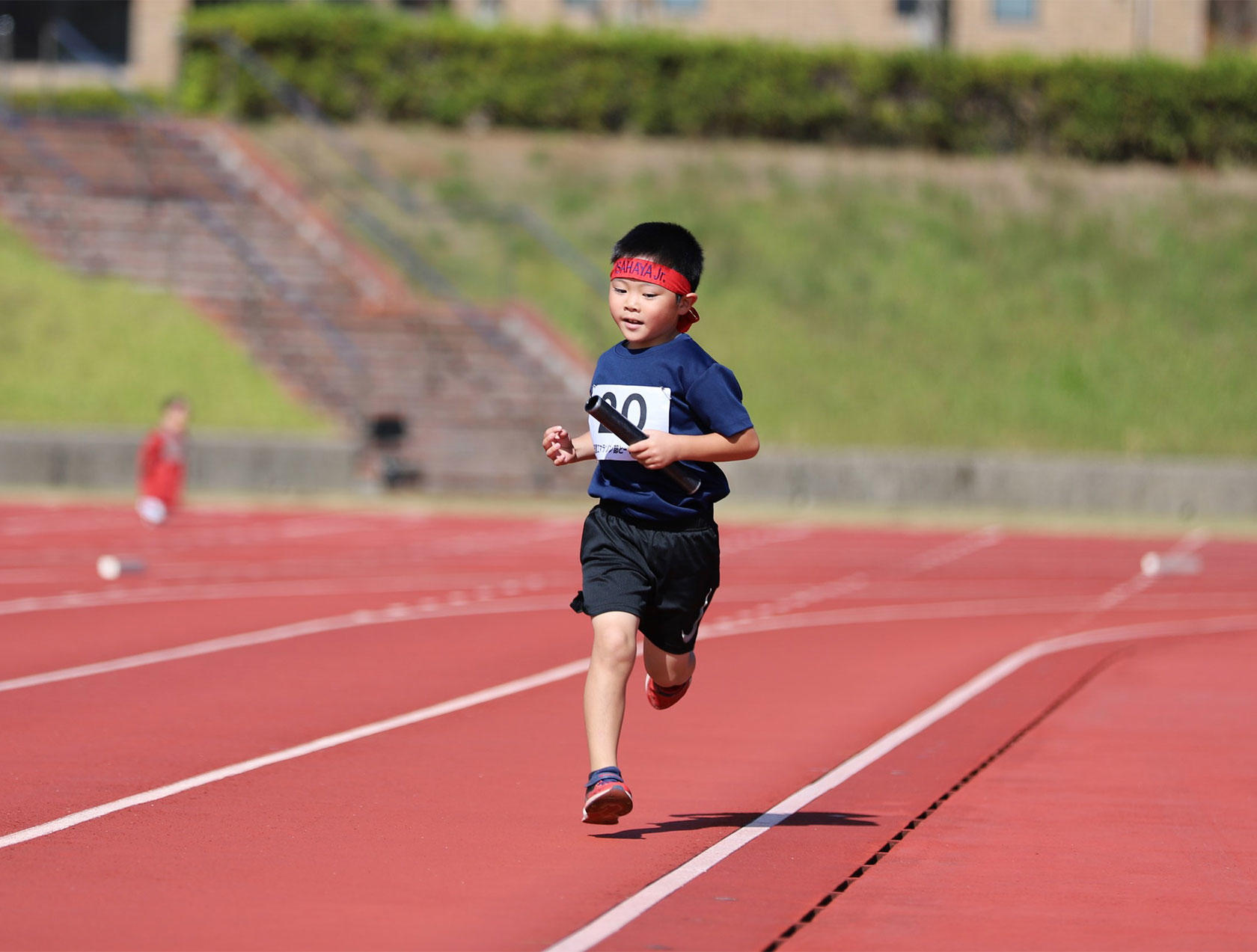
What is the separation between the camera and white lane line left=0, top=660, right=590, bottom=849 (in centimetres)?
705

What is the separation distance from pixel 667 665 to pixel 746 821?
2.09 ft

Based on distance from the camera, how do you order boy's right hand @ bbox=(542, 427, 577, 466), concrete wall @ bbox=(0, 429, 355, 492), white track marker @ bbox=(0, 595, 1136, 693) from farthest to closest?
concrete wall @ bbox=(0, 429, 355, 492)
white track marker @ bbox=(0, 595, 1136, 693)
boy's right hand @ bbox=(542, 427, 577, 466)

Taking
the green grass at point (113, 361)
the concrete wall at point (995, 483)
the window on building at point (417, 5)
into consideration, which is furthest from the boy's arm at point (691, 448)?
the window on building at point (417, 5)

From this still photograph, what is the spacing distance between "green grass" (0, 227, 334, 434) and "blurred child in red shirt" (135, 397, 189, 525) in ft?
31.2

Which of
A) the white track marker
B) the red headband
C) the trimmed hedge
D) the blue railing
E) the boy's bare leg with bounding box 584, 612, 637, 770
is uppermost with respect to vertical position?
the trimmed hedge

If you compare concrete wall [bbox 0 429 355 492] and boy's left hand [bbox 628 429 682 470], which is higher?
boy's left hand [bbox 628 429 682 470]

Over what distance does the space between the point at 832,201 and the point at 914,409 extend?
7.02 metres

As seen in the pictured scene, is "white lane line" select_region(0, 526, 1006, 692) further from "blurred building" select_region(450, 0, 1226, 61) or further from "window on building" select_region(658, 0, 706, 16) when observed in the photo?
"window on building" select_region(658, 0, 706, 16)

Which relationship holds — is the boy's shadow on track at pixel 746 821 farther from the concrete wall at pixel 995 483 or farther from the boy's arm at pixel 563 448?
the concrete wall at pixel 995 483

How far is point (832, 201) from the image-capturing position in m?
39.1

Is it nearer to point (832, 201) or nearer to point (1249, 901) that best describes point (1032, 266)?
point (832, 201)

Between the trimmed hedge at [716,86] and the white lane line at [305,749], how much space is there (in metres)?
29.0

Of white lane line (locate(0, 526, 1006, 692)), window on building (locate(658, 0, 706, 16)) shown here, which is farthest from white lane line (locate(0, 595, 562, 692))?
window on building (locate(658, 0, 706, 16))

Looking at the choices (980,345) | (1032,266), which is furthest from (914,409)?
(1032,266)
